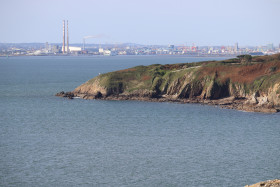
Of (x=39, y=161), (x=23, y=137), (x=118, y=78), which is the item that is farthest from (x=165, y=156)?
(x=118, y=78)

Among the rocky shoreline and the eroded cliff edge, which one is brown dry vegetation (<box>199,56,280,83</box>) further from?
the rocky shoreline

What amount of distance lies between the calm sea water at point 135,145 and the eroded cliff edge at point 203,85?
5810 mm

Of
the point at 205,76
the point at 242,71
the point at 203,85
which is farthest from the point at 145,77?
the point at 242,71

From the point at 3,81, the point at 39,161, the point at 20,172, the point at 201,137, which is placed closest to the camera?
the point at 20,172

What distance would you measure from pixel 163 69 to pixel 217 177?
211ft

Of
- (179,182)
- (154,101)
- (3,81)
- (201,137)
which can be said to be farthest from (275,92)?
(3,81)

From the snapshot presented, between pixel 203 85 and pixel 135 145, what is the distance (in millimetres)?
39195

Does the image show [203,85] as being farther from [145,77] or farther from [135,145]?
[135,145]

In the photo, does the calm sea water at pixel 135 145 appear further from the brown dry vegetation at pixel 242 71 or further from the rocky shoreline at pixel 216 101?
the brown dry vegetation at pixel 242 71

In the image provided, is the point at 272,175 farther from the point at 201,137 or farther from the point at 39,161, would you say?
the point at 39,161

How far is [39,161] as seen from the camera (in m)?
48.2

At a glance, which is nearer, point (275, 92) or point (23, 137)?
point (23, 137)

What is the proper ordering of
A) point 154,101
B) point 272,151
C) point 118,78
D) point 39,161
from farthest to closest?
1. point 118,78
2. point 154,101
3. point 272,151
4. point 39,161

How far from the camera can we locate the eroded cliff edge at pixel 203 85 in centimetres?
8525
